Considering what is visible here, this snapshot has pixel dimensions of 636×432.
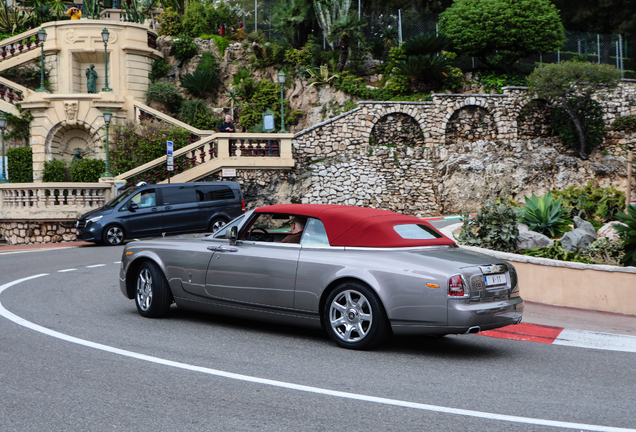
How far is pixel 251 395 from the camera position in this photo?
15.9 feet

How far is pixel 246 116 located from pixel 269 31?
839cm

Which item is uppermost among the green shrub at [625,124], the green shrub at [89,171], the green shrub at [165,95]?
the green shrub at [165,95]

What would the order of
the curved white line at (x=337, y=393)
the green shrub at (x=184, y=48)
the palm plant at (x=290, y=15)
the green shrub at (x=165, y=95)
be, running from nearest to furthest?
the curved white line at (x=337, y=393), the green shrub at (x=165, y=95), the palm plant at (x=290, y=15), the green shrub at (x=184, y=48)

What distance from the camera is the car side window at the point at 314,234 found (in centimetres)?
675

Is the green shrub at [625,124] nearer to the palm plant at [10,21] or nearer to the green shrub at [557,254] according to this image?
the green shrub at [557,254]

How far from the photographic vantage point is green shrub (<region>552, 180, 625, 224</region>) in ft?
44.2

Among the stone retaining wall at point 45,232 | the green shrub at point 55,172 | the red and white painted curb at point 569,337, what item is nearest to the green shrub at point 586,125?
the stone retaining wall at point 45,232

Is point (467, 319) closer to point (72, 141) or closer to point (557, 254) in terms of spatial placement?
point (557, 254)

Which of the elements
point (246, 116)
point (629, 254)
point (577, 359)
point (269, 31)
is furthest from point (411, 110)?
point (577, 359)

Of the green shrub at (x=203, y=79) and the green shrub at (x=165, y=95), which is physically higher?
the green shrub at (x=203, y=79)

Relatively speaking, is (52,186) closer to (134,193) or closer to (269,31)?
(134,193)

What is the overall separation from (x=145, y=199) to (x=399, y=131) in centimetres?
1538

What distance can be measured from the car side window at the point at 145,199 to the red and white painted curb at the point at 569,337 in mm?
13693

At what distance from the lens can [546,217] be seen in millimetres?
11750
